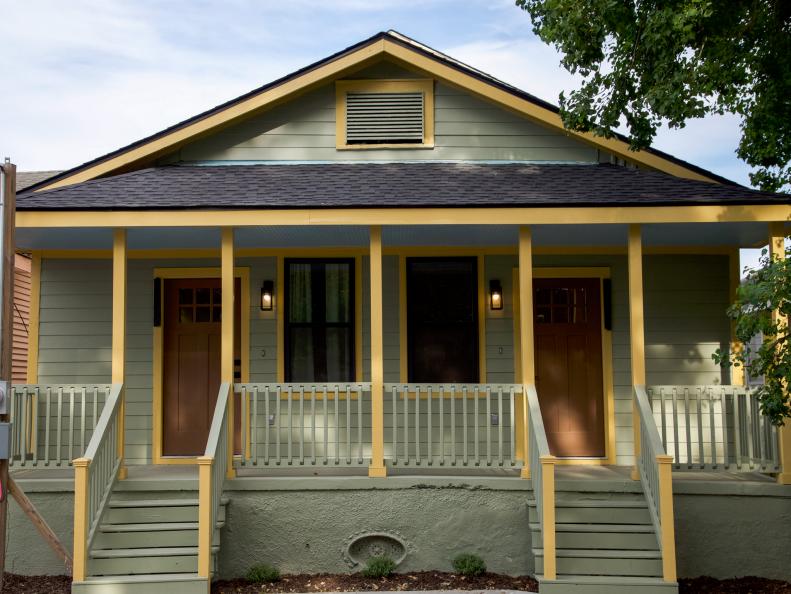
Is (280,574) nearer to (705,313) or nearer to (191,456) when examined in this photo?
(191,456)

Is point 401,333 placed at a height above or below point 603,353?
above

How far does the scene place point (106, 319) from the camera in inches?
390

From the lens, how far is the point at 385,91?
10039 millimetres

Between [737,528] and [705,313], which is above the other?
[705,313]

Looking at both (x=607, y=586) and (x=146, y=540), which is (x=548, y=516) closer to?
(x=607, y=586)

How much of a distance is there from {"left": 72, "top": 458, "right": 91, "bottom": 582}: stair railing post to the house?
0.10 m

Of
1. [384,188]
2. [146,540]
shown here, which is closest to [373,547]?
[146,540]

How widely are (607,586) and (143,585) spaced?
12.3ft

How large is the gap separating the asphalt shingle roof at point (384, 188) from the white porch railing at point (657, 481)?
199 cm

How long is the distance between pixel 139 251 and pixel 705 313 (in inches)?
253

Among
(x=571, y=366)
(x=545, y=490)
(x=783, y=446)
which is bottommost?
(x=545, y=490)

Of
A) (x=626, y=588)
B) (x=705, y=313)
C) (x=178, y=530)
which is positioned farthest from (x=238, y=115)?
(x=626, y=588)

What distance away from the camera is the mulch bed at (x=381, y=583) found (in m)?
7.50

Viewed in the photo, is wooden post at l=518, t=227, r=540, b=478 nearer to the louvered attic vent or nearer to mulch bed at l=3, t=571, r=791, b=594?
mulch bed at l=3, t=571, r=791, b=594
